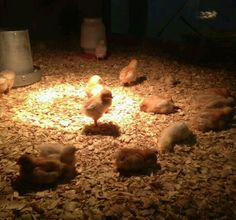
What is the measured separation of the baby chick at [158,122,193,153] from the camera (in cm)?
361

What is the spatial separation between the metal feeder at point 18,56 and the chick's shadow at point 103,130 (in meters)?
2.12

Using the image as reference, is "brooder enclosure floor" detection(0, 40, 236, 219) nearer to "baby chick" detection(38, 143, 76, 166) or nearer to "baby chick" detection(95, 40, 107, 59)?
"baby chick" detection(38, 143, 76, 166)

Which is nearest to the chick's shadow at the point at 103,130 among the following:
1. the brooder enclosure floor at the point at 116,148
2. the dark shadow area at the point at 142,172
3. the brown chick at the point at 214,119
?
the brooder enclosure floor at the point at 116,148

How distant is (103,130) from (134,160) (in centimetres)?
108

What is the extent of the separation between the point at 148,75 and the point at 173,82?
2.08 feet

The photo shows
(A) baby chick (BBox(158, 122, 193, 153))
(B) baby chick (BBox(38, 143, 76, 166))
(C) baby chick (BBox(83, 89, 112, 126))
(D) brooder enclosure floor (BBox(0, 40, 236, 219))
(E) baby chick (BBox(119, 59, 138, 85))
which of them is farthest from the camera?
(E) baby chick (BBox(119, 59, 138, 85))

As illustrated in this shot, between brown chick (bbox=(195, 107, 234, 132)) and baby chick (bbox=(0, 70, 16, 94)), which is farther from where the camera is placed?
baby chick (bbox=(0, 70, 16, 94))

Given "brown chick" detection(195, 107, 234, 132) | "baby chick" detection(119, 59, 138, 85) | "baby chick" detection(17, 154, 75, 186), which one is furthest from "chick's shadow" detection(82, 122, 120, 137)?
"baby chick" detection(119, 59, 138, 85)

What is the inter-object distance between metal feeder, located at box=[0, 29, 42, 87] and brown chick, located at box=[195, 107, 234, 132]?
313cm

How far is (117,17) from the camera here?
28.5 m

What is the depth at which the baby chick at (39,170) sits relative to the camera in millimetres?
2869

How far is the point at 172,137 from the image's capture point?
3654mm

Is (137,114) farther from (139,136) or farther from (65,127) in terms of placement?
(65,127)

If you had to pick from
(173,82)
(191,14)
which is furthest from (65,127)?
(191,14)
